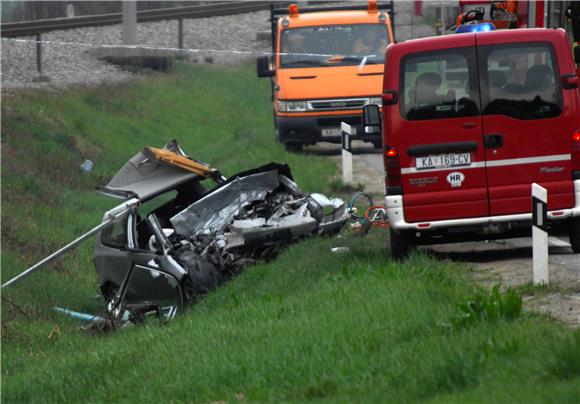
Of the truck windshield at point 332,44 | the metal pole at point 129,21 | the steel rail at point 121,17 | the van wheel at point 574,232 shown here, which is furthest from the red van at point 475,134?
the steel rail at point 121,17

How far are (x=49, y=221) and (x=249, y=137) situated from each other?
27.8 feet

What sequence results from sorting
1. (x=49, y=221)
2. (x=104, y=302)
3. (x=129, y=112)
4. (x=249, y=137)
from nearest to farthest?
(x=104, y=302)
(x=49, y=221)
(x=249, y=137)
(x=129, y=112)

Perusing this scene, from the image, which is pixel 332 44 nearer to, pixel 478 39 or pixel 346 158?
pixel 346 158

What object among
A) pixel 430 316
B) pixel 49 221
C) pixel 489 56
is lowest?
pixel 49 221

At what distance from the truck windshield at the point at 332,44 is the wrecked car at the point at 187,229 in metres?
10.1

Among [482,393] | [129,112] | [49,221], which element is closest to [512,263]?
[482,393]

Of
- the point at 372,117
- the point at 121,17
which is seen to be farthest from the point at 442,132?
the point at 121,17

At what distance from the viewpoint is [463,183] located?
1245 centimetres

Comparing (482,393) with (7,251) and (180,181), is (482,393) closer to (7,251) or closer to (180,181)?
(180,181)

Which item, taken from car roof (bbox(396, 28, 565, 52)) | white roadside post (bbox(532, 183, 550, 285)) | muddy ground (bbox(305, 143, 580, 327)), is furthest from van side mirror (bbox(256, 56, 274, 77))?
white roadside post (bbox(532, 183, 550, 285))

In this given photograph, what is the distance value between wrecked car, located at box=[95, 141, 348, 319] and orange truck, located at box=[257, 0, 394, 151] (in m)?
9.58

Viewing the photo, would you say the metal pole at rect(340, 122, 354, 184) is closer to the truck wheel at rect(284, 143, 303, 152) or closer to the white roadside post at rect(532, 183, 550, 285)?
the truck wheel at rect(284, 143, 303, 152)

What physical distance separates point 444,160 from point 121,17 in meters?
32.4

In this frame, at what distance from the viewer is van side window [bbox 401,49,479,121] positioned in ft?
40.6
